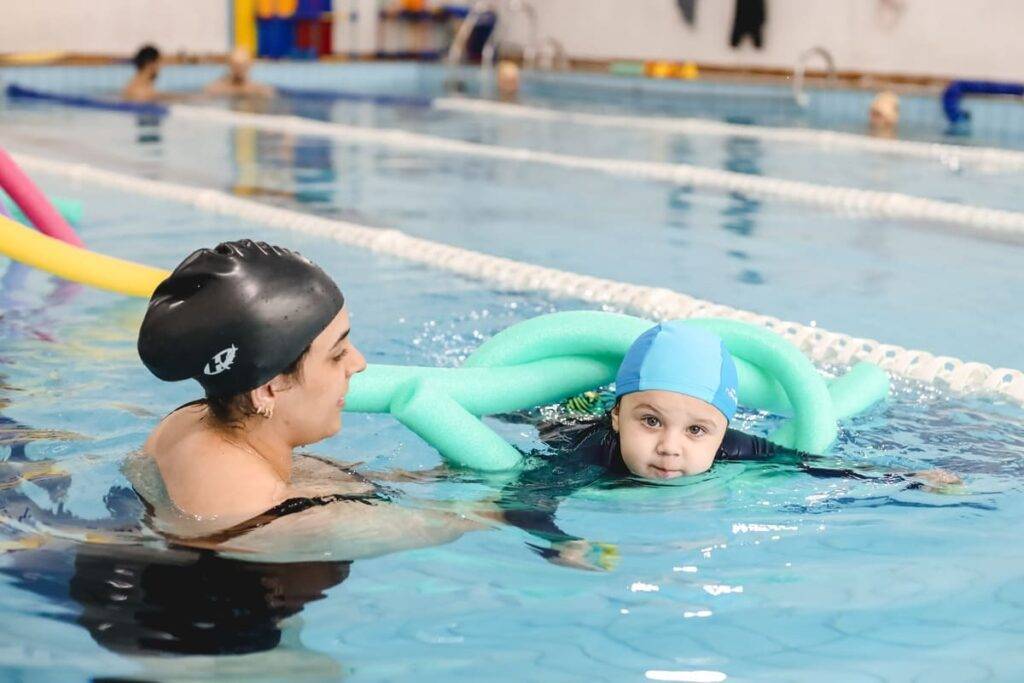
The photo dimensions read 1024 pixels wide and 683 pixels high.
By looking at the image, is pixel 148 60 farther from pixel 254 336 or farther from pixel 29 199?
pixel 254 336

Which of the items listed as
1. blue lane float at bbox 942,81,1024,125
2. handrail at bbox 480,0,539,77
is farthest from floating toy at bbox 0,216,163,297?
handrail at bbox 480,0,539,77

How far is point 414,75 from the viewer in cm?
2039

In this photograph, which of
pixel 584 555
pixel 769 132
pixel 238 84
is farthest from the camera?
pixel 238 84

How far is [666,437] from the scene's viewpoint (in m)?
3.52

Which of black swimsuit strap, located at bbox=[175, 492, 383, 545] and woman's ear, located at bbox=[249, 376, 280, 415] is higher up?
woman's ear, located at bbox=[249, 376, 280, 415]

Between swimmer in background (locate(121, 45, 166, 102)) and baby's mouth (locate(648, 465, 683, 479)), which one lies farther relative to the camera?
swimmer in background (locate(121, 45, 166, 102))

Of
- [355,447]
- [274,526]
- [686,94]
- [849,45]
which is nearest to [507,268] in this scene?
[355,447]

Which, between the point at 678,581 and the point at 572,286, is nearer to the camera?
the point at 678,581

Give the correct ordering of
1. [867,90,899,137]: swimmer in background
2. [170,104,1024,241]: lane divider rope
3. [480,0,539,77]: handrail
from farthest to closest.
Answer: [480,0,539,77]: handrail, [867,90,899,137]: swimmer in background, [170,104,1024,241]: lane divider rope

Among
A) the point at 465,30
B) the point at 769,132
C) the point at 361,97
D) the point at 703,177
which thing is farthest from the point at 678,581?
the point at 465,30

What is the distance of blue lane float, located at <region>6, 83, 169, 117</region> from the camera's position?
580 inches

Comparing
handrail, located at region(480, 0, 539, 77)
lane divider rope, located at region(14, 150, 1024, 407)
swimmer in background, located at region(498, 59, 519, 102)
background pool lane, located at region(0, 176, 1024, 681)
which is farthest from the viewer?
handrail, located at region(480, 0, 539, 77)

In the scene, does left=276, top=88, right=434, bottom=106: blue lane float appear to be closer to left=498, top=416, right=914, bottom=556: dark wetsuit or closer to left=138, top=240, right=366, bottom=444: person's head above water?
left=498, top=416, right=914, bottom=556: dark wetsuit

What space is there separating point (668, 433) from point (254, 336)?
1.18 m
